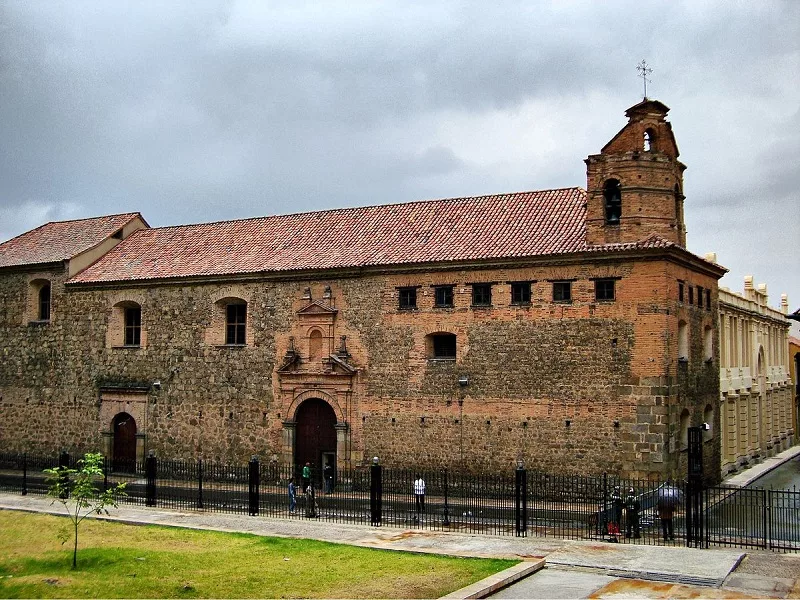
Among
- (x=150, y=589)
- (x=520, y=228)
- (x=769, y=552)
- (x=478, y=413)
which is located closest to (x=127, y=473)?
(x=478, y=413)

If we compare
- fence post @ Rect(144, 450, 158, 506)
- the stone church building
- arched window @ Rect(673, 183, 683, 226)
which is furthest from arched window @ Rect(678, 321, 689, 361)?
fence post @ Rect(144, 450, 158, 506)

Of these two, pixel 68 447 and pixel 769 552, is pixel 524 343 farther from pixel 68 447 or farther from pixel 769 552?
pixel 68 447

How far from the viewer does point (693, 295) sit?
27719 millimetres

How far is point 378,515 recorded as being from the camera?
21.9 meters

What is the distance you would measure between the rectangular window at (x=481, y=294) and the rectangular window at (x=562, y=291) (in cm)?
204

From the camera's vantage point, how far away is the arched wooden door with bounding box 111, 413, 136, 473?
33.4 m

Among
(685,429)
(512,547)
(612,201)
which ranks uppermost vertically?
(612,201)

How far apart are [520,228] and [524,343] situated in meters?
3.77

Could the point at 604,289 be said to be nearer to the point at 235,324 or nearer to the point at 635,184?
the point at 635,184

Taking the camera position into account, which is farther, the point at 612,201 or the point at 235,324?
the point at 235,324

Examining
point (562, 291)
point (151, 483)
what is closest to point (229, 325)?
point (151, 483)

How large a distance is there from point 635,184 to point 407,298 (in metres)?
7.74

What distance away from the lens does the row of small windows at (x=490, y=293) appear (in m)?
25.4

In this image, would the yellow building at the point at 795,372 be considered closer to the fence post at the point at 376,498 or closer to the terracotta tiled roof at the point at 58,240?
the fence post at the point at 376,498
